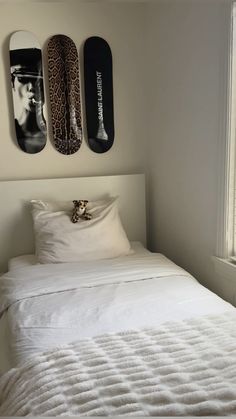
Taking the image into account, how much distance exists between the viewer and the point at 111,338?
4.72 ft

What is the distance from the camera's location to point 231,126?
1.92 metres

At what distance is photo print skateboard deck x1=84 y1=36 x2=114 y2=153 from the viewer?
2740 mm

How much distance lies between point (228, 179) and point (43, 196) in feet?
4.44

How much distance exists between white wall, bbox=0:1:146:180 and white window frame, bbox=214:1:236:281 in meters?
1.11

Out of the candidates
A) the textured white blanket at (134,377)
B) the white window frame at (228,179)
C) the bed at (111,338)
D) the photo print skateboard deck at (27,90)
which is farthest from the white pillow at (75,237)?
the textured white blanket at (134,377)

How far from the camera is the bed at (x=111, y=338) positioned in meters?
1.08

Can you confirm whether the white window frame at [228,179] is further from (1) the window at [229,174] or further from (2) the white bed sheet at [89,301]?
(2) the white bed sheet at [89,301]

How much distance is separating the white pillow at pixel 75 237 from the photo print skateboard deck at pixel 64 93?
1.89 ft

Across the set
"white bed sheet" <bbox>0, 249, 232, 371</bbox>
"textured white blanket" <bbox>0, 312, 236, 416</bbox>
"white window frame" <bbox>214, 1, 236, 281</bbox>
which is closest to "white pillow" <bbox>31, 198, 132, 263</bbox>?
"white bed sheet" <bbox>0, 249, 232, 371</bbox>

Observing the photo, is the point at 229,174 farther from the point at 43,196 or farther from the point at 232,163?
the point at 43,196

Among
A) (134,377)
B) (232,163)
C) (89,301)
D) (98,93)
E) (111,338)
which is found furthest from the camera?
(98,93)

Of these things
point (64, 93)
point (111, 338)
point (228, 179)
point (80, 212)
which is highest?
point (64, 93)

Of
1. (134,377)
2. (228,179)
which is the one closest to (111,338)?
(134,377)

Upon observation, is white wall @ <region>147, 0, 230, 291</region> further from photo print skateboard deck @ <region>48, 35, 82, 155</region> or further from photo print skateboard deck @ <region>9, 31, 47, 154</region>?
photo print skateboard deck @ <region>9, 31, 47, 154</region>
